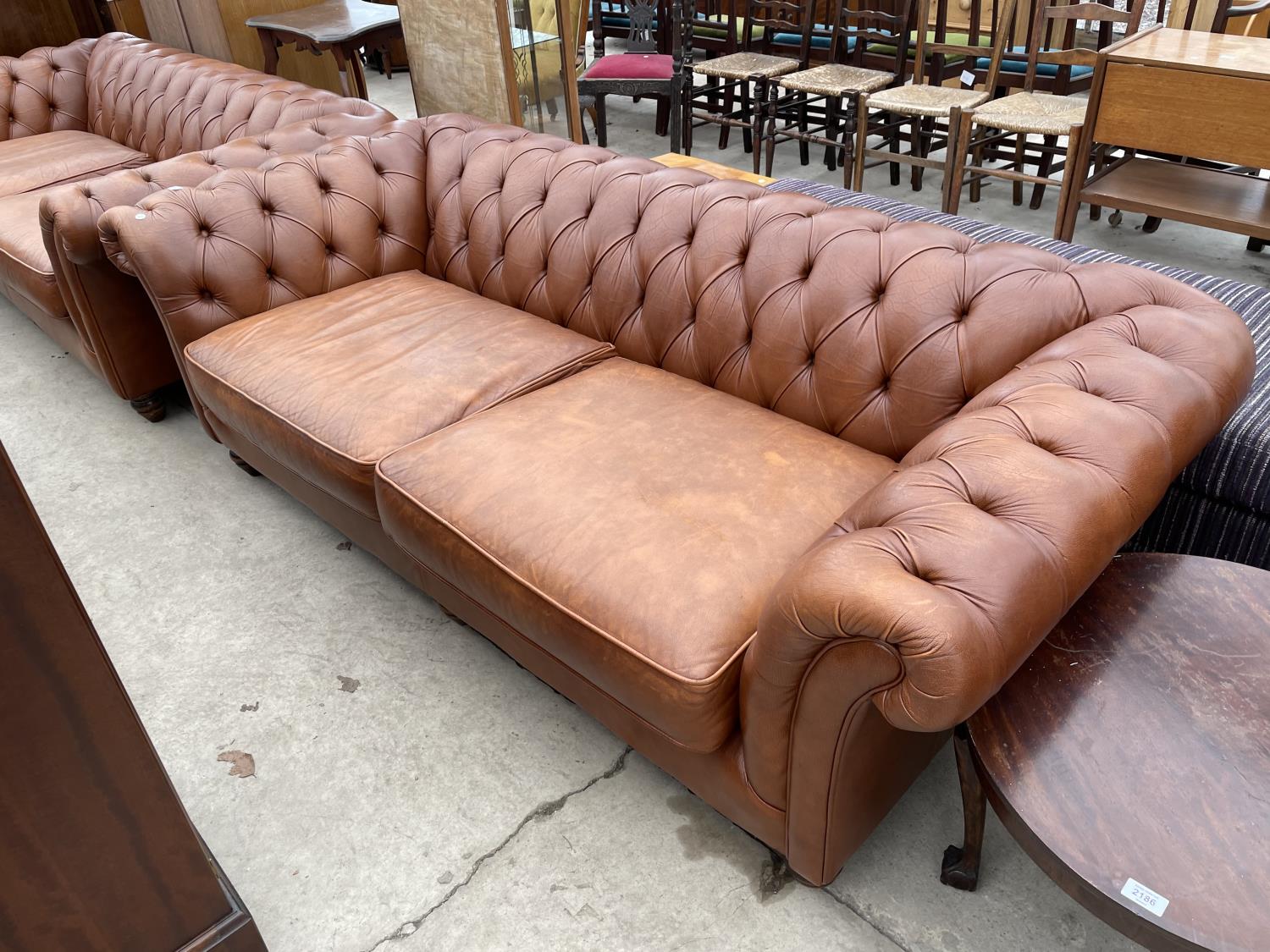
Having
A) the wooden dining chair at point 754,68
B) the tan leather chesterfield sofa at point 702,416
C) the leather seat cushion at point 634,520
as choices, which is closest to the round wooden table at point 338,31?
the tan leather chesterfield sofa at point 702,416

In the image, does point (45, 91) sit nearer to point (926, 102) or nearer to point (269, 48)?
point (269, 48)

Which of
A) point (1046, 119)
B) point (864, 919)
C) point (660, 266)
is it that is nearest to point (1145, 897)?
point (864, 919)

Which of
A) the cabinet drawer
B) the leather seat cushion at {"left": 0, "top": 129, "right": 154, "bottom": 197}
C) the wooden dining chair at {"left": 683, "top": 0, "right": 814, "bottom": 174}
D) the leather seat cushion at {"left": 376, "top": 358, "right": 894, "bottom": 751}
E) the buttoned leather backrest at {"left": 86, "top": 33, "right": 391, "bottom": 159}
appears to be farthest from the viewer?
the wooden dining chair at {"left": 683, "top": 0, "right": 814, "bottom": 174}

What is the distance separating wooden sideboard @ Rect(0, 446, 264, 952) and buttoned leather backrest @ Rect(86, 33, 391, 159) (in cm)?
219

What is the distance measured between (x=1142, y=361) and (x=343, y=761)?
1464mm

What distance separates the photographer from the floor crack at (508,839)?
1.34m

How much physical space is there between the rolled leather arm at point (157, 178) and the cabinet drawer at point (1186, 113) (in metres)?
2.36

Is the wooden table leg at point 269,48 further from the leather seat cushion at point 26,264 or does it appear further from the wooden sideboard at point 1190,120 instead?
the wooden sideboard at point 1190,120

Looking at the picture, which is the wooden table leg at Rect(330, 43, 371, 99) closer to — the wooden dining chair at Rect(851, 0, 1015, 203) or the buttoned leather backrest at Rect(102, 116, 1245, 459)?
the buttoned leather backrest at Rect(102, 116, 1245, 459)

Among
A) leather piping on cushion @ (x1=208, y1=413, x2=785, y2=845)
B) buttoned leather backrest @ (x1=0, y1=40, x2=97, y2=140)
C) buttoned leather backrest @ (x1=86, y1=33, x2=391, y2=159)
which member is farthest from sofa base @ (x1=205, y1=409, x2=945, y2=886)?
buttoned leather backrest @ (x1=0, y1=40, x2=97, y2=140)

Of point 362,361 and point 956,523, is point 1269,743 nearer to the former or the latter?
point 956,523

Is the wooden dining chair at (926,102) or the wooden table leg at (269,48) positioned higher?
the wooden table leg at (269,48)

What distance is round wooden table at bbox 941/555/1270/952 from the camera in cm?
90

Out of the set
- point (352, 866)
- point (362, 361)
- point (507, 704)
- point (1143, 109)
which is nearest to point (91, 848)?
point (352, 866)
